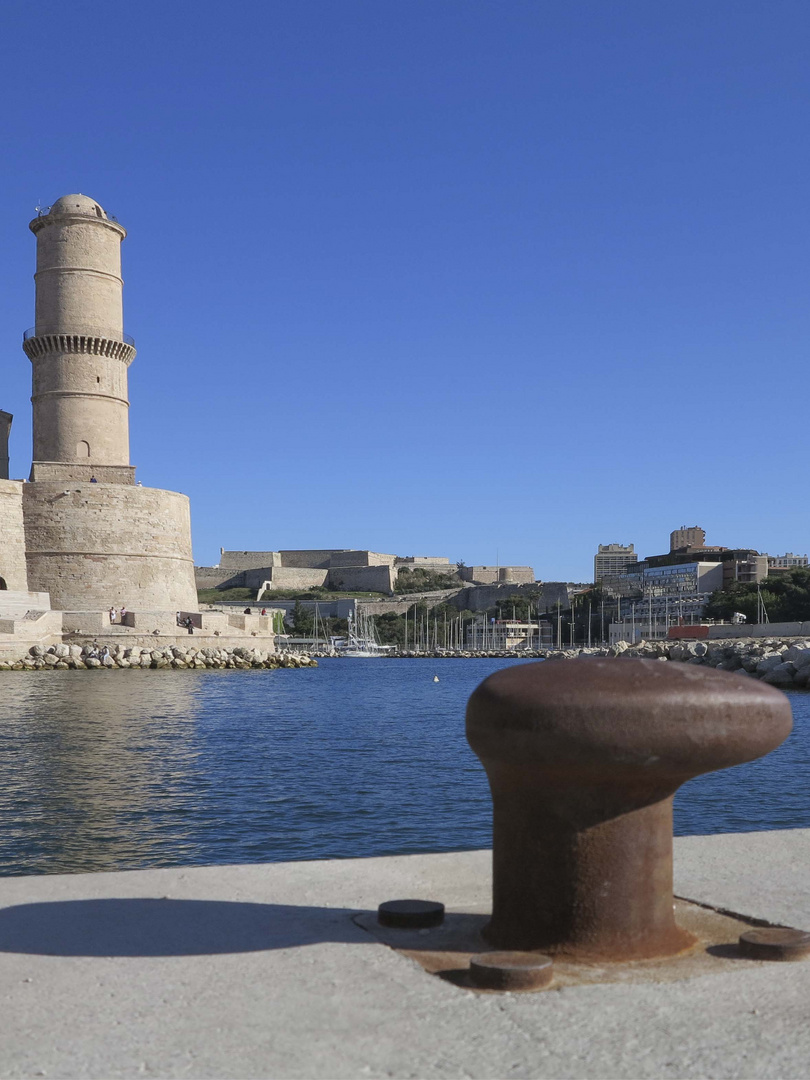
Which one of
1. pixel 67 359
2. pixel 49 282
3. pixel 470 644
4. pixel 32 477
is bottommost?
pixel 470 644

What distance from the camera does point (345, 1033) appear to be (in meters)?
2.24

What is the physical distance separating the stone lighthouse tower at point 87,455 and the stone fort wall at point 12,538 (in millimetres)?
222

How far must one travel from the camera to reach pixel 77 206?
34281 mm

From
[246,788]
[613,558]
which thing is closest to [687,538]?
[613,558]

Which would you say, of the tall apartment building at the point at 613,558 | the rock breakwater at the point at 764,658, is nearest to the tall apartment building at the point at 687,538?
the tall apartment building at the point at 613,558

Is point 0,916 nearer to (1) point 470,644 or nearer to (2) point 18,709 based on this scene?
(2) point 18,709

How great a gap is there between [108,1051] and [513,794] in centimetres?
121

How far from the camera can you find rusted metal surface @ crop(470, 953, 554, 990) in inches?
98.8

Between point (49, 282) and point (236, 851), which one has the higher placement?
point (49, 282)

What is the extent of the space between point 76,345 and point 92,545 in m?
6.56

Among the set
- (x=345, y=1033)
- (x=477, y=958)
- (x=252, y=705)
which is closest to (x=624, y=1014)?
(x=477, y=958)

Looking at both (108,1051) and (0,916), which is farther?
(0,916)

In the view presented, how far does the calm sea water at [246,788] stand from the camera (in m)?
6.85

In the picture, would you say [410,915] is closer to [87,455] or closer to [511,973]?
[511,973]
